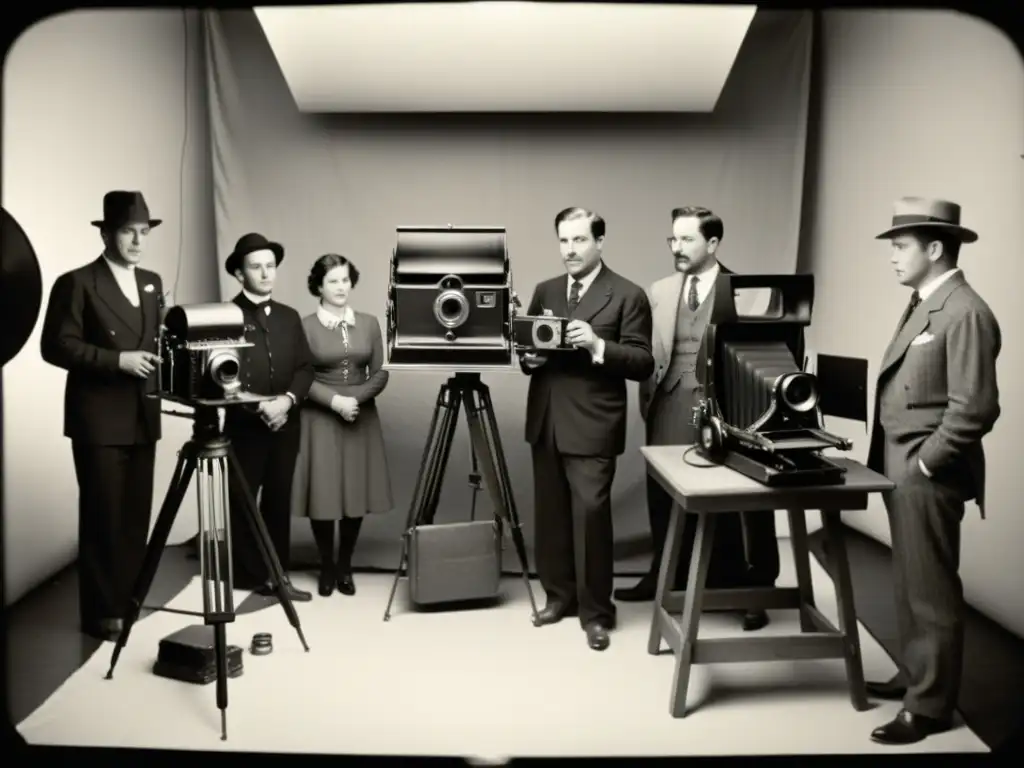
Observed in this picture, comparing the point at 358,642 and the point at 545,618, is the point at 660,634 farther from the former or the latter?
the point at 358,642

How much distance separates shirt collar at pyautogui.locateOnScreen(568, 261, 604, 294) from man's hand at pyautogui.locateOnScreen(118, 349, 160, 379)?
6.00 feet

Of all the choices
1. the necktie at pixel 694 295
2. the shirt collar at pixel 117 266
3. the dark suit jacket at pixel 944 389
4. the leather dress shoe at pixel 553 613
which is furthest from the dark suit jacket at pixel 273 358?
the dark suit jacket at pixel 944 389

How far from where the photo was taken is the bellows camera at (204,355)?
3566 millimetres

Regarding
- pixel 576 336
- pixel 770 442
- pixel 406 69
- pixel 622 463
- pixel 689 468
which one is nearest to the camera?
pixel 770 442

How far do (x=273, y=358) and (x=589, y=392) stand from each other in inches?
59.4

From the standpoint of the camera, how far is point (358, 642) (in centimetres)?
427

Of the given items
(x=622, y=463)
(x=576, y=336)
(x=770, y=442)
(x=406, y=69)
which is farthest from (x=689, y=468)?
(x=406, y=69)

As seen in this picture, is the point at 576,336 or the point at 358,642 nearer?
the point at 576,336

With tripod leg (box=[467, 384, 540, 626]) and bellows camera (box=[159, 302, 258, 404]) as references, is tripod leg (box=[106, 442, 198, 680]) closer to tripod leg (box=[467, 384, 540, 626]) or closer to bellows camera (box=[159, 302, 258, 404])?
bellows camera (box=[159, 302, 258, 404])

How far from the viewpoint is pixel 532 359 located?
4211 millimetres

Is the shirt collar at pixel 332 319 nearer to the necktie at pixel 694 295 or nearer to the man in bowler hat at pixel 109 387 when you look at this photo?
the man in bowler hat at pixel 109 387

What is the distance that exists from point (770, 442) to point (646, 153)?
2059 millimetres

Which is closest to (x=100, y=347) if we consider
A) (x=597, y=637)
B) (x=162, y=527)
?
(x=162, y=527)

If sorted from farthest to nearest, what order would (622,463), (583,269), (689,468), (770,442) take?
(622,463), (583,269), (689,468), (770,442)
